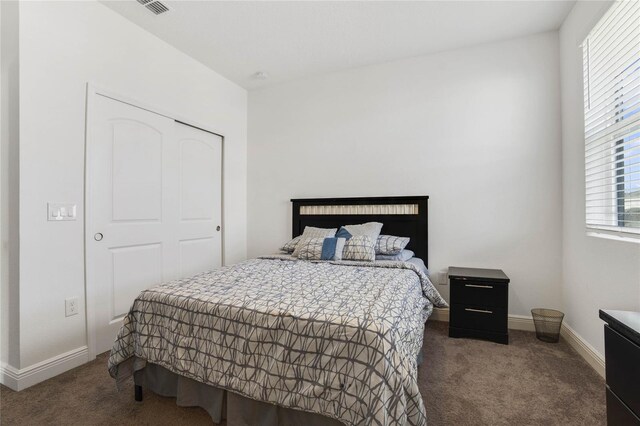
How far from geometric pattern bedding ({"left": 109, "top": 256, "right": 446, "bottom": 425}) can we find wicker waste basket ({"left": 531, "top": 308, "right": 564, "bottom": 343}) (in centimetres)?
138

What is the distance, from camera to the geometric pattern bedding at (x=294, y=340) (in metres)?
1.16

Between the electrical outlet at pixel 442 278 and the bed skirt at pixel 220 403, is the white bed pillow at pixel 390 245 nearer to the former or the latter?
the electrical outlet at pixel 442 278

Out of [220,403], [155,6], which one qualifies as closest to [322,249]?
[220,403]

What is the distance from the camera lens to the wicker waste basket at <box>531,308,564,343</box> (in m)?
2.48

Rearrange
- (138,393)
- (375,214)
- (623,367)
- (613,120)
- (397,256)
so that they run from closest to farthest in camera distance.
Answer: (623,367) → (138,393) → (613,120) → (397,256) → (375,214)

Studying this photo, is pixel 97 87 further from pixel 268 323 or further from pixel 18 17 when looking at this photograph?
pixel 268 323

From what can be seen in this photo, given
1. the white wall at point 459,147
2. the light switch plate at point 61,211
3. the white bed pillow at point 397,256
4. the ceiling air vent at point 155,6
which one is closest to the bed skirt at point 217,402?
the light switch plate at point 61,211

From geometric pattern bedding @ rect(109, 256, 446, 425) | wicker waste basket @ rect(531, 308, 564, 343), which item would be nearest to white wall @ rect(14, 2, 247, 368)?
geometric pattern bedding @ rect(109, 256, 446, 425)

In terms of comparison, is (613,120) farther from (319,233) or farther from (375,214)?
(319,233)

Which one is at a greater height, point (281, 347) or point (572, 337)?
point (281, 347)

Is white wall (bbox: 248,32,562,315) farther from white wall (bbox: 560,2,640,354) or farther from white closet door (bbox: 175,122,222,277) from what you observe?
white closet door (bbox: 175,122,222,277)

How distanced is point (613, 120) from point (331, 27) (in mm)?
2276

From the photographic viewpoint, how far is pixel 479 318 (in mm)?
2537

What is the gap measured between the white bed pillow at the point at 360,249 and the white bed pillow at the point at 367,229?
0.48 ft
